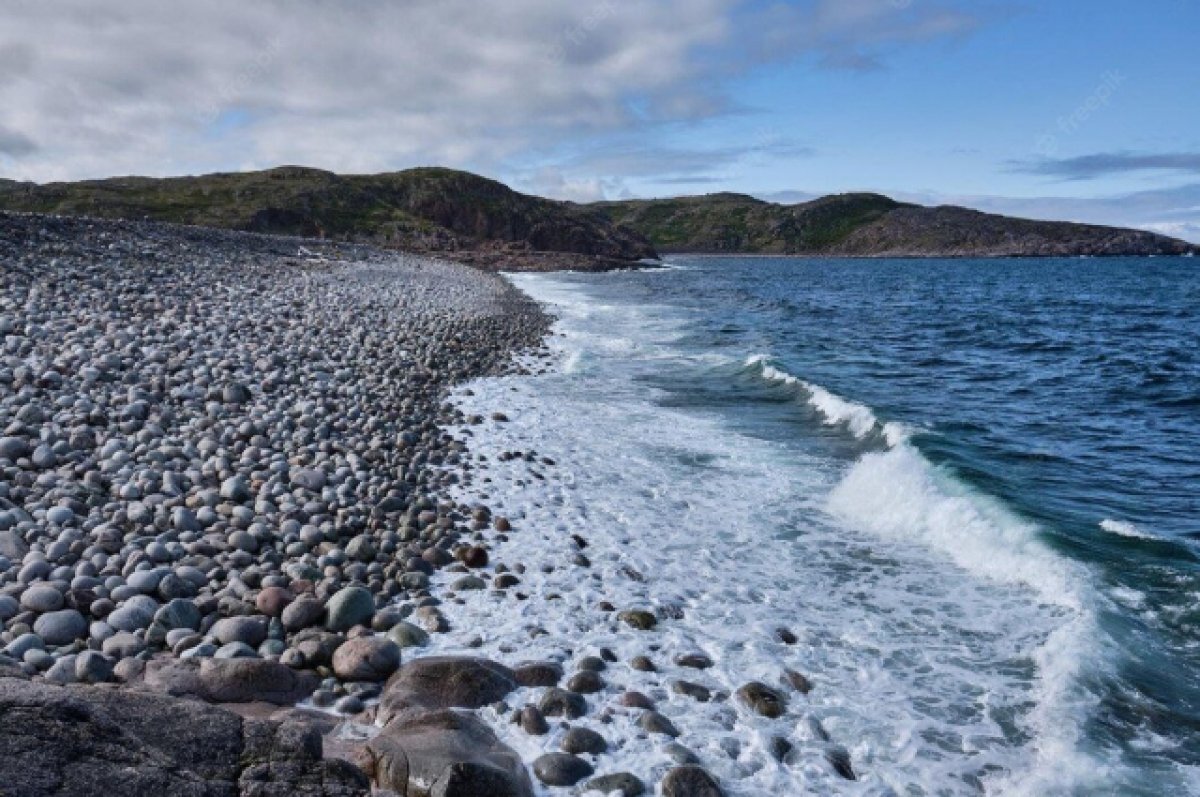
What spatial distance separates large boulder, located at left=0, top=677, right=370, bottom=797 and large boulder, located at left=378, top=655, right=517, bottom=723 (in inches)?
57.4

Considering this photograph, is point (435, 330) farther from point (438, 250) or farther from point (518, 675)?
point (438, 250)

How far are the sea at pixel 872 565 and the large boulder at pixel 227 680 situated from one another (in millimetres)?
1516

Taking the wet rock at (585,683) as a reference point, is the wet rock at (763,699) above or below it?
below

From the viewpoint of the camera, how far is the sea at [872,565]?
19.6 feet

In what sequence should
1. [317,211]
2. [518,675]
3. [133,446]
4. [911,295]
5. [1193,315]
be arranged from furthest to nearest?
1. [317,211]
2. [911,295]
3. [1193,315]
4. [133,446]
5. [518,675]

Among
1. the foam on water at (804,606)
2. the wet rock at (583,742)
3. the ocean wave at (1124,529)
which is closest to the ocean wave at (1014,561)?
the foam on water at (804,606)

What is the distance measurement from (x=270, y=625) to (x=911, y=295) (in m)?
63.8

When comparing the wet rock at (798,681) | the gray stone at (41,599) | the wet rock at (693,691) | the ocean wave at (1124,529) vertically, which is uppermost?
the gray stone at (41,599)

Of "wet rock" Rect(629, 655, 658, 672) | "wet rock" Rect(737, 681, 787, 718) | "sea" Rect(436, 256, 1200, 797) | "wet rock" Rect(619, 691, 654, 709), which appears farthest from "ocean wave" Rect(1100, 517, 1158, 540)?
"wet rock" Rect(619, 691, 654, 709)

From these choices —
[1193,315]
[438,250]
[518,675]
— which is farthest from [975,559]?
[438,250]

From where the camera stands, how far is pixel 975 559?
9.79m

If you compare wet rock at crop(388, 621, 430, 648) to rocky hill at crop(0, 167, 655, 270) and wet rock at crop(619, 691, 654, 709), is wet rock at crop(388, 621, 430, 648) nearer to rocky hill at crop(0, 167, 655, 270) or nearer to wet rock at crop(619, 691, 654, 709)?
wet rock at crop(619, 691, 654, 709)

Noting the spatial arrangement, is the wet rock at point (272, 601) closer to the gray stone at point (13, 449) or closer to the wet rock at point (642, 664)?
the wet rock at point (642, 664)

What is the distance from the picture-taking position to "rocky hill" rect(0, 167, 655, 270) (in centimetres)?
7519
